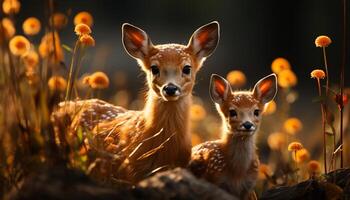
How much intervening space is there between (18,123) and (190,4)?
13516mm

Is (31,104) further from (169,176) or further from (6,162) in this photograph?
→ (169,176)

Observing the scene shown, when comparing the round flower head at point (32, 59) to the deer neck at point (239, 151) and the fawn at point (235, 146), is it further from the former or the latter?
the deer neck at point (239, 151)

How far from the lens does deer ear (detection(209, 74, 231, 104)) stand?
22.5ft

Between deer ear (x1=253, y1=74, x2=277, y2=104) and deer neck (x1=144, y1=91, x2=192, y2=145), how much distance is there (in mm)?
571

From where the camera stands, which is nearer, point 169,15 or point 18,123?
point 18,123

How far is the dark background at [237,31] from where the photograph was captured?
1530 cm

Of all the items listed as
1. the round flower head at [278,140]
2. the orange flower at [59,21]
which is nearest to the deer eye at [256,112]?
the round flower head at [278,140]

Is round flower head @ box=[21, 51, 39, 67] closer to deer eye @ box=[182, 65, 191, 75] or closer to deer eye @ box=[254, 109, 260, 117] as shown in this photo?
deer eye @ box=[182, 65, 191, 75]

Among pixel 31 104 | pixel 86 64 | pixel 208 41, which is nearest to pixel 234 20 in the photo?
pixel 86 64

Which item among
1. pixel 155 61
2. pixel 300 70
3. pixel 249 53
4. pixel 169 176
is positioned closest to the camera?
pixel 169 176

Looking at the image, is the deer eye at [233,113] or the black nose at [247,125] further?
the deer eye at [233,113]

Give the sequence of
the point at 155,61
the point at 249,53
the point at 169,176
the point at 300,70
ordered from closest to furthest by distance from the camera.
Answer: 1. the point at 169,176
2. the point at 155,61
3. the point at 300,70
4. the point at 249,53

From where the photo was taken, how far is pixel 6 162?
18.4ft

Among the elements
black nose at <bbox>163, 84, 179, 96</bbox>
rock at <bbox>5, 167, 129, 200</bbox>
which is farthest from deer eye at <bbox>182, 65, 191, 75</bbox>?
rock at <bbox>5, 167, 129, 200</bbox>
